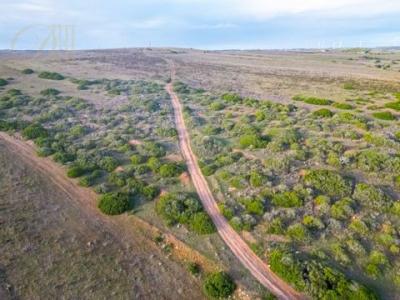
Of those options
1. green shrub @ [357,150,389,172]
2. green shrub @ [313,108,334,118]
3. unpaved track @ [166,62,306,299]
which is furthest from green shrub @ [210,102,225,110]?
green shrub @ [357,150,389,172]

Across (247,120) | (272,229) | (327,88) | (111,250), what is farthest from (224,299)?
(327,88)

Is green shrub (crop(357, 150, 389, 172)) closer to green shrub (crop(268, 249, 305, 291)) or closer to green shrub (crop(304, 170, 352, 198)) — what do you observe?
green shrub (crop(304, 170, 352, 198))

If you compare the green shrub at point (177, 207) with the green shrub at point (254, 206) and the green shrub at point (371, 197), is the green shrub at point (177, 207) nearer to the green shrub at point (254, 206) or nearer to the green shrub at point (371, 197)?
the green shrub at point (254, 206)

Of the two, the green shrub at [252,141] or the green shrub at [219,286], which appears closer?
the green shrub at [219,286]

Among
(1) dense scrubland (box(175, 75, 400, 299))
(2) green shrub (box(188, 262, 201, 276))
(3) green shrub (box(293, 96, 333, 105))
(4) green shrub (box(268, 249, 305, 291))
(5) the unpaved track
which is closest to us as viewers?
(5) the unpaved track

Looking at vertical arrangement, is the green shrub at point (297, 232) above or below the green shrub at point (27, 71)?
below

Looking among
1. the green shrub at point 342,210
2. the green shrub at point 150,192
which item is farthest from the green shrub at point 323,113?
the green shrub at point 150,192
